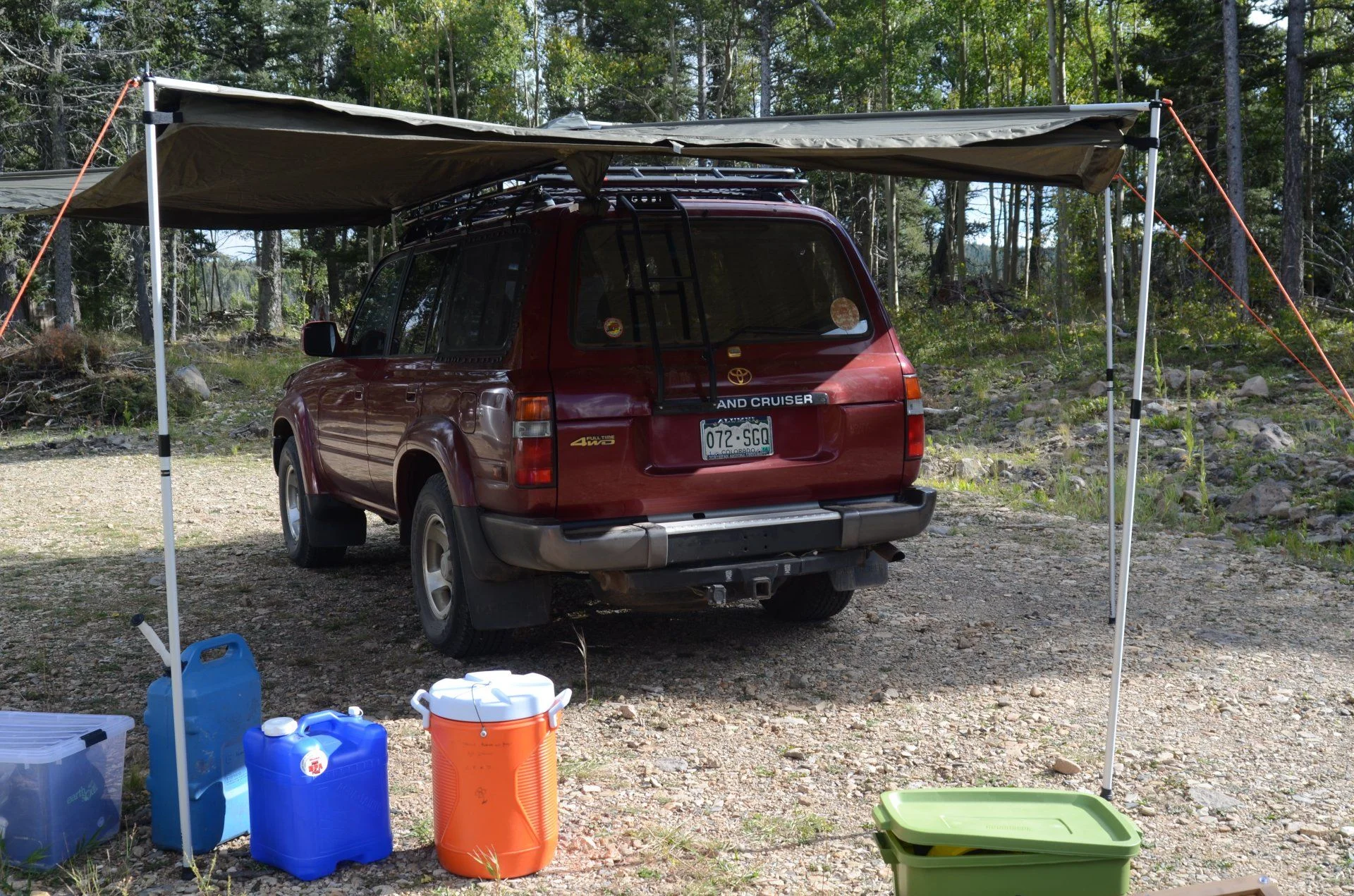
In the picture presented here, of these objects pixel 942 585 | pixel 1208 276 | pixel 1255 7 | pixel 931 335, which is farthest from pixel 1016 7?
pixel 942 585

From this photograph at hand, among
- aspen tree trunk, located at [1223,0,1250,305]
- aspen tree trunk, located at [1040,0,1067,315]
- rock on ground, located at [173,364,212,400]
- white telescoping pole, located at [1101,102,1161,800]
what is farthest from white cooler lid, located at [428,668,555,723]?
aspen tree trunk, located at [1223,0,1250,305]

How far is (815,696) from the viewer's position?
16.4ft

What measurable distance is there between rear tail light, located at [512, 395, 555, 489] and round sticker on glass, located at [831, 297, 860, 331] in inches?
58.1

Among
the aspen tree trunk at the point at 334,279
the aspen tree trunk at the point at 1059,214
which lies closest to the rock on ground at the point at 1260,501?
the aspen tree trunk at the point at 1059,214

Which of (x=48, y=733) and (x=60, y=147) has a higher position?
(x=60, y=147)

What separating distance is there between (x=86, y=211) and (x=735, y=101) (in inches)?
1374

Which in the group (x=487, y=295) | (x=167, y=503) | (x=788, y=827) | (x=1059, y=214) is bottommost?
(x=788, y=827)

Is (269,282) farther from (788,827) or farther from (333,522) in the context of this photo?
(788,827)

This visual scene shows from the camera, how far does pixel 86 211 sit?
6.36 meters

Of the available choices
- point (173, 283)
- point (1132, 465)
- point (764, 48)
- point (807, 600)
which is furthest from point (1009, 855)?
point (173, 283)

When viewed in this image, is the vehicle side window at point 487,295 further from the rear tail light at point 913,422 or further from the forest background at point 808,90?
the forest background at point 808,90

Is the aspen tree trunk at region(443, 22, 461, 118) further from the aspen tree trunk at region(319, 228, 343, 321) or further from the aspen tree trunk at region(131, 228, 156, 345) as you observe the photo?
the aspen tree trunk at region(131, 228, 156, 345)

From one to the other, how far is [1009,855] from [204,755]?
238 centimetres

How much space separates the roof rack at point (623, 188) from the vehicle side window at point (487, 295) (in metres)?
0.19
